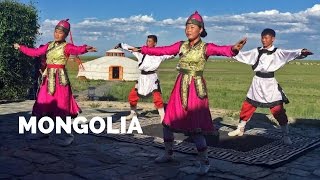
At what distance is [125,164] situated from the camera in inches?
241

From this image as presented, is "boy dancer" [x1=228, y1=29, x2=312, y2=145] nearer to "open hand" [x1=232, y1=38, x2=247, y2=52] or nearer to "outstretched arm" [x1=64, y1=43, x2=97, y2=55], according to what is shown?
"open hand" [x1=232, y1=38, x2=247, y2=52]

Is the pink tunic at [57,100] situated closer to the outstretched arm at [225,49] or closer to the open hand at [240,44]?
the outstretched arm at [225,49]

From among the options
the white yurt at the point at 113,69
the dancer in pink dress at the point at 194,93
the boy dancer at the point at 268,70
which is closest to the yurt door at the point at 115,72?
the white yurt at the point at 113,69

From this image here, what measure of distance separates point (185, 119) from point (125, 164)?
3.70 feet

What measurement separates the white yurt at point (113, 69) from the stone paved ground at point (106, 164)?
28.3 metres

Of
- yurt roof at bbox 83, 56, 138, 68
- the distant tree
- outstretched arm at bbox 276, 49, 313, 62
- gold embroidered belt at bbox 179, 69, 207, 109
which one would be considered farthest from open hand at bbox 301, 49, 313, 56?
yurt roof at bbox 83, 56, 138, 68

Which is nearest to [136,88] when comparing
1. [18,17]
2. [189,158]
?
[189,158]

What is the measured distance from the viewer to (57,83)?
23.7 feet

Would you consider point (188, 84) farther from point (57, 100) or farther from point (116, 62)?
point (116, 62)

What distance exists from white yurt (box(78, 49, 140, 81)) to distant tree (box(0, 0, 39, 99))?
68.6ft

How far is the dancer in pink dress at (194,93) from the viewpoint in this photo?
5723 mm

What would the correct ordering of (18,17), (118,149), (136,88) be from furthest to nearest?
(18,17) → (136,88) → (118,149)

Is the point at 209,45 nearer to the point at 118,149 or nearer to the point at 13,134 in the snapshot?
the point at 118,149

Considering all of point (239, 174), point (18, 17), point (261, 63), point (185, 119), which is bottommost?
point (239, 174)
